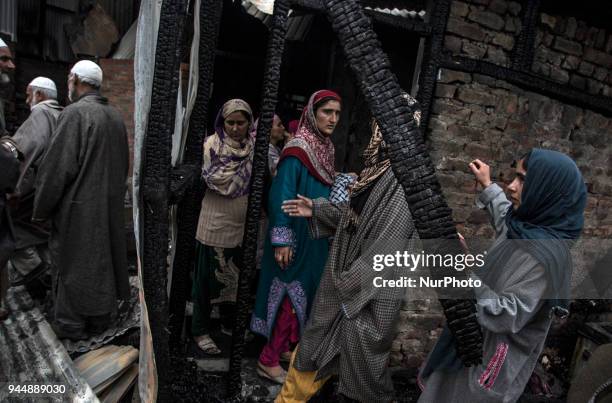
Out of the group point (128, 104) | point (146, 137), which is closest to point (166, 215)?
point (146, 137)

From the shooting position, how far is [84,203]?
2777 millimetres

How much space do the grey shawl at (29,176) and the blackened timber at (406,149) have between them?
3318 millimetres

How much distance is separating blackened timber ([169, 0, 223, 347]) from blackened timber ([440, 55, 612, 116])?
170cm

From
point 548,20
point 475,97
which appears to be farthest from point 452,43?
point 548,20

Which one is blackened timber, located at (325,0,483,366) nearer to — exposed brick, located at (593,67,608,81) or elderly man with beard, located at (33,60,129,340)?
elderly man with beard, located at (33,60,129,340)

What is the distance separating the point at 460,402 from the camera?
1984 mm

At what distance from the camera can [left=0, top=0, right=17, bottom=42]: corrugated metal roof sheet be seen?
663cm

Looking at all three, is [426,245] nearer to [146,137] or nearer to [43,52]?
[146,137]

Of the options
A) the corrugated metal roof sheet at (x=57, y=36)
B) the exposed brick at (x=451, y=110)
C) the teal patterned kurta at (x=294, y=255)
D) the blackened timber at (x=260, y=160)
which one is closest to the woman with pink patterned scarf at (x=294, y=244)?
the teal patterned kurta at (x=294, y=255)

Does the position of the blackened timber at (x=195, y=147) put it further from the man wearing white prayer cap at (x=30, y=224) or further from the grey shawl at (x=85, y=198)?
the man wearing white prayer cap at (x=30, y=224)

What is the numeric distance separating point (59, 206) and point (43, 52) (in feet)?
20.8

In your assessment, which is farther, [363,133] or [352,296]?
[363,133]

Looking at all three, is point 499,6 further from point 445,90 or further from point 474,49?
point 445,90

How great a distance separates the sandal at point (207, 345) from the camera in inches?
122
